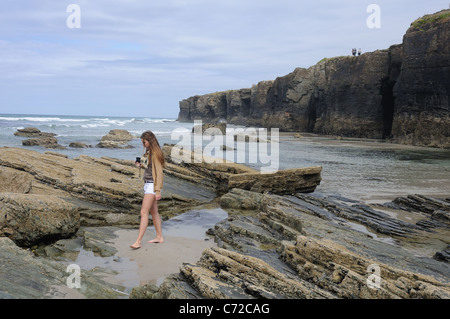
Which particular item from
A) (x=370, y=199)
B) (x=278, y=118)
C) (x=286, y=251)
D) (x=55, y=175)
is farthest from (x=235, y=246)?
(x=278, y=118)

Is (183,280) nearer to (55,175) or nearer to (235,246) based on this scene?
(235,246)

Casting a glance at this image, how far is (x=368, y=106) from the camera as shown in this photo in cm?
4662

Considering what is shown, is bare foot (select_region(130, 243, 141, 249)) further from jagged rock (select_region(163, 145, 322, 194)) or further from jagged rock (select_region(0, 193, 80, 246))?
jagged rock (select_region(163, 145, 322, 194))

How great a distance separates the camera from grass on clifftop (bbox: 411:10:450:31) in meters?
34.9

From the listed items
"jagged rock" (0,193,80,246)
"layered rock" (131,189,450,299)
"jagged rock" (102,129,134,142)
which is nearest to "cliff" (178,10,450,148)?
"jagged rock" (102,129,134,142)

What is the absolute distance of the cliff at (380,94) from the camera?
3397 cm

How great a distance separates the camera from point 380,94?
45.3 metres

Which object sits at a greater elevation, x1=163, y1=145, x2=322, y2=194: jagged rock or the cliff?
the cliff

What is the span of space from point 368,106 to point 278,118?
26.1m

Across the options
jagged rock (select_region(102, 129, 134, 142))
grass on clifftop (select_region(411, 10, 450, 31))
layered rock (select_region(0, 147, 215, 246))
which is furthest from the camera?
jagged rock (select_region(102, 129, 134, 142))

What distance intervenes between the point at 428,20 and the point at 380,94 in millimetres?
10581

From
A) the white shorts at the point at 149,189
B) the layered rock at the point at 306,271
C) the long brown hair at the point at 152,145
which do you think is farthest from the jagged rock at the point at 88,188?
the layered rock at the point at 306,271

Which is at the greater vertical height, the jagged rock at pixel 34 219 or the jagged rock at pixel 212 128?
the jagged rock at pixel 212 128

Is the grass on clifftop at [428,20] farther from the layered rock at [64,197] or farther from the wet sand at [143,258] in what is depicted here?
the wet sand at [143,258]
